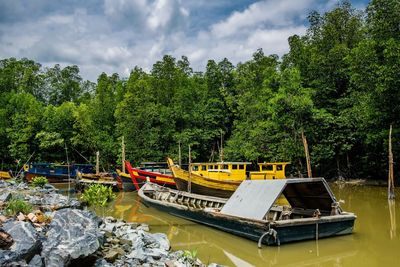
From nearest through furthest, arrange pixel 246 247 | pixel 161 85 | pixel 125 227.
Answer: pixel 246 247 → pixel 125 227 → pixel 161 85

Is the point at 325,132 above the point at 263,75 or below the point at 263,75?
below

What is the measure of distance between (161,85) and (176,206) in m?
25.3

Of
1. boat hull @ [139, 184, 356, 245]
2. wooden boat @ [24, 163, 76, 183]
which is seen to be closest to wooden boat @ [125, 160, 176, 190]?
wooden boat @ [24, 163, 76, 183]

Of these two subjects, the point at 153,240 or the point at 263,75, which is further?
the point at 263,75

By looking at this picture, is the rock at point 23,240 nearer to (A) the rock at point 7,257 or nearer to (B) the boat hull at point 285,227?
(A) the rock at point 7,257

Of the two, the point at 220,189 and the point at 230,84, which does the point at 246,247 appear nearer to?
the point at 220,189

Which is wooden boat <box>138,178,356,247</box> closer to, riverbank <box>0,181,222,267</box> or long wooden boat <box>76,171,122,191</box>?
riverbank <box>0,181,222,267</box>

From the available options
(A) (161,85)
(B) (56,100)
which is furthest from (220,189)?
(B) (56,100)

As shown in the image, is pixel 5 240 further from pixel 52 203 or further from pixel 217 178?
pixel 217 178

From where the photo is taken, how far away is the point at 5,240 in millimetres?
5773

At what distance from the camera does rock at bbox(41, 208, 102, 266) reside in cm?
600

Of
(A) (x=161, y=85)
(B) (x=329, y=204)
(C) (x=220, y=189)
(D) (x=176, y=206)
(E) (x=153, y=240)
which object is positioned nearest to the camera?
(E) (x=153, y=240)

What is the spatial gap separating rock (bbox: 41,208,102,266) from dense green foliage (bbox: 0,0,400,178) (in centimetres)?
2000

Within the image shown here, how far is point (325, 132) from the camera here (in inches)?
1140
